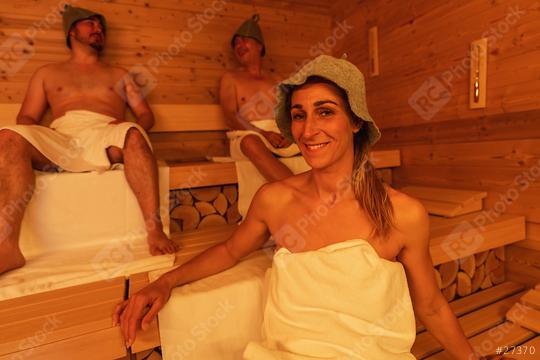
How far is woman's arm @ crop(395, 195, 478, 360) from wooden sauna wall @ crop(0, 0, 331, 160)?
6.72 ft

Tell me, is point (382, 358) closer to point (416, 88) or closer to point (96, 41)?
point (416, 88)

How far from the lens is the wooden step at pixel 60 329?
0.89m

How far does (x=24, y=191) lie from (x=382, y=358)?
150cm

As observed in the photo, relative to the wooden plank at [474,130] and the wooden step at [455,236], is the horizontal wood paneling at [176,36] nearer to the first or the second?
the wooden plank at [474,130]

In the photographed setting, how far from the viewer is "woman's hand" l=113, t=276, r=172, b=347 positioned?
930 mm

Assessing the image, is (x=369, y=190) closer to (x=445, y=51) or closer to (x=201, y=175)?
(x=201, y=175)

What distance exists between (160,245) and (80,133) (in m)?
0.82

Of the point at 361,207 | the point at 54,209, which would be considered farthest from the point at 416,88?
the point at 54,209

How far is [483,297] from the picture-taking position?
1788 millimetres

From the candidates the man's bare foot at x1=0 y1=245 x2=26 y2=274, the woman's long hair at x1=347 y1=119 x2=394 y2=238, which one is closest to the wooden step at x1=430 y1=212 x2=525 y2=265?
the woman's long hair at x1=347 y1=119 x2=394 y2=238

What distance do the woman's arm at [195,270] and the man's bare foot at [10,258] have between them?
60cm

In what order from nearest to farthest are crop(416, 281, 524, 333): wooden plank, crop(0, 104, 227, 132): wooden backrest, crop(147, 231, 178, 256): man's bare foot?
crop(147, 231, 178, 256): man's bare foot
crop(416, 281, 524, 333): wooden plank
crop(0, 104, 227, 132): wooden backrest

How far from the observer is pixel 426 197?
2129mm

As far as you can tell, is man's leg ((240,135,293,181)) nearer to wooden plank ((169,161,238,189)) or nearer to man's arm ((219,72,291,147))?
wooden plank ((169,161,238,189))
